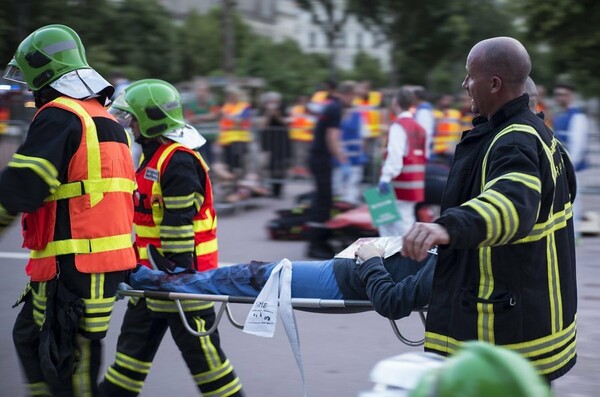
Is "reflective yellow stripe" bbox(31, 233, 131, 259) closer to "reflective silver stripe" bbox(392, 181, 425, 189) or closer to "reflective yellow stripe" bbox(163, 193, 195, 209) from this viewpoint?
"reflective yellow stripe" bbox(163, 193, 195, 209)

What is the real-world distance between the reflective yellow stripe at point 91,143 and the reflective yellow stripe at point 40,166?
0.17 meters

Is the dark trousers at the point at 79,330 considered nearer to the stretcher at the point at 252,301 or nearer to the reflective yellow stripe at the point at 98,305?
the reflective yellow stripe at the point at 98,305

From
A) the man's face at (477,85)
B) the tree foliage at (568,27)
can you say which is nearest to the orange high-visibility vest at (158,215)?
the man's face at (477,85)

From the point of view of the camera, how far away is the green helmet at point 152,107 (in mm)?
4633

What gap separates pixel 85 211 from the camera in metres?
3.85

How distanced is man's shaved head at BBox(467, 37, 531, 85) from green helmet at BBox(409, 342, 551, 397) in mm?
1550

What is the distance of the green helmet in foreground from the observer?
463 cm

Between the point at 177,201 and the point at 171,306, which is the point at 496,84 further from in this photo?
the point at 171,306

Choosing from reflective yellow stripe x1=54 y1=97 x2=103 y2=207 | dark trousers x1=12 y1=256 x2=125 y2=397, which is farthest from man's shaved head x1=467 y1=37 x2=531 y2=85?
dark trousers x1=12 y1=256 x2=125 y2=397

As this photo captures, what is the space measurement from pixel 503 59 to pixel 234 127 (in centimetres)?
1119

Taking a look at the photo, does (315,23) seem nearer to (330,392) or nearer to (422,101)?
(422,101)

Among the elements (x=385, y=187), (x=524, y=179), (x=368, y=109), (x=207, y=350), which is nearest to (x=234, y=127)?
(x=368, y=109)

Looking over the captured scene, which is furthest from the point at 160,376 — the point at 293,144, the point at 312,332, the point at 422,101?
the point at 293,144

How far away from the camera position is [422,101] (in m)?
A: 12.1
